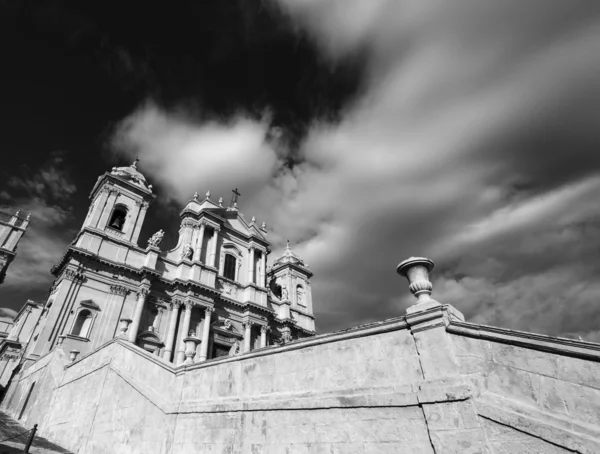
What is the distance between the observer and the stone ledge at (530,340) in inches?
129

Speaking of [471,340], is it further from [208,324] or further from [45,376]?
[208,324]

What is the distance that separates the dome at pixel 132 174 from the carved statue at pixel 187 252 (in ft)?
17.8

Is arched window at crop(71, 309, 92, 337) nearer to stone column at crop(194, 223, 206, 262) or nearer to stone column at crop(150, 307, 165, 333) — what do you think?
stone column at crop(150, 307, 165, 333)

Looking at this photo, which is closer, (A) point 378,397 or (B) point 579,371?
(B) point 579,371

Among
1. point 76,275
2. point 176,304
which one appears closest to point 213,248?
point 176,304

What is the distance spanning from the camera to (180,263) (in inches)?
883

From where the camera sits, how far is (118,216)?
2236 centimetres

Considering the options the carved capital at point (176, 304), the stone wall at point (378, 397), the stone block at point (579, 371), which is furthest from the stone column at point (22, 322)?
the stone block at point (579, 371)

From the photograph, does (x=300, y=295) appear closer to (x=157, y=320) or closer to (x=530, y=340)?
(x=157, y=320)

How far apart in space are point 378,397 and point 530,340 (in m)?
2.10

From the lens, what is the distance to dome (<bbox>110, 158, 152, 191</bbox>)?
23.3 metres

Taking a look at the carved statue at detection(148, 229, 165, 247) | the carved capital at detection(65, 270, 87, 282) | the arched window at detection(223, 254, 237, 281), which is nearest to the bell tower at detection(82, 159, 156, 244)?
the carved statue at detection(148, 229, 165, 247)

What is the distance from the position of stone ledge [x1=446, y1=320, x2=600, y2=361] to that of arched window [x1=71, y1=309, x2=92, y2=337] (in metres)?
19.0

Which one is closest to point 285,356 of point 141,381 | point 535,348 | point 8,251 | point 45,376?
point 535,348
